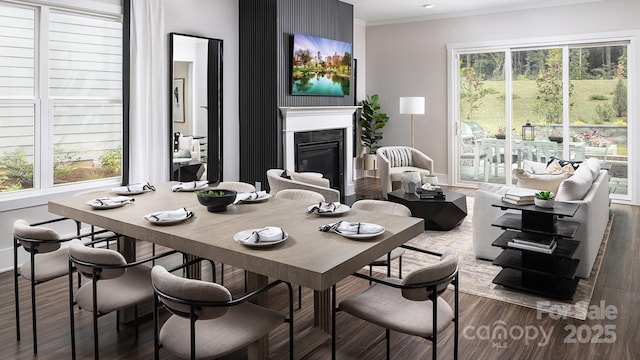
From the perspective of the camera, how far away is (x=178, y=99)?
5234mm

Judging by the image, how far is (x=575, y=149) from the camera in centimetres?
705

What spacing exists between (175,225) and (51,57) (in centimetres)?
266

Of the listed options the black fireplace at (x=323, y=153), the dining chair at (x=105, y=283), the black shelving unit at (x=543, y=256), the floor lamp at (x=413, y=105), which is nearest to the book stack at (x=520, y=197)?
the black shelving unit at (x=543, y=256)

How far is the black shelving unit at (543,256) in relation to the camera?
3.31 meters

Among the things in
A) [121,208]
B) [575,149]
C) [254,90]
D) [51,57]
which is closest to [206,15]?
[254,90]

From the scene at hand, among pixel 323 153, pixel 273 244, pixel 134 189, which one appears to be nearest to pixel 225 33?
pixel 323 153

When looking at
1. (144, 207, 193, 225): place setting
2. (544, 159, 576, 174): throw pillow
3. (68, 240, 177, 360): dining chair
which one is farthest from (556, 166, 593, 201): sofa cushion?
(68, 240, 177, 360): dining chair

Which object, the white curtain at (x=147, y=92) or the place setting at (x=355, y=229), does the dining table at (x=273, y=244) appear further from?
the white curtain at (x=147, y=92)

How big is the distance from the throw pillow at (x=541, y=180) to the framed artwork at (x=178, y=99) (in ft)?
11.7

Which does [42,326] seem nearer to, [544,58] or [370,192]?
[370,192]

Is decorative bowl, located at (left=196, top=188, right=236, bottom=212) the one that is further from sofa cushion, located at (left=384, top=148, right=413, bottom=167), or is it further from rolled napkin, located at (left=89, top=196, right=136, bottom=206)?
sofa cushion, located at (left=384, top=148, right=413, bottom=167)

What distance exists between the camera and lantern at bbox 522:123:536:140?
24.4ft

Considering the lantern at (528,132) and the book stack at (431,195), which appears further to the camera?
the lantern at (528,132)

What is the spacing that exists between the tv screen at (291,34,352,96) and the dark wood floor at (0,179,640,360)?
3344 mm
